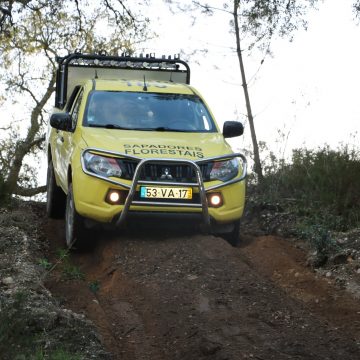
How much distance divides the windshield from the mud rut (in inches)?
56.6

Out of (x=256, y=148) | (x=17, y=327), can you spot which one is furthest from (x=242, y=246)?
(x=17, y=327)

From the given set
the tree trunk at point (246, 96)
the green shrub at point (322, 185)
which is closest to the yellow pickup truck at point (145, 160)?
the green shrub at point (322, 185)

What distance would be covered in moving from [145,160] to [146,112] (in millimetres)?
1646

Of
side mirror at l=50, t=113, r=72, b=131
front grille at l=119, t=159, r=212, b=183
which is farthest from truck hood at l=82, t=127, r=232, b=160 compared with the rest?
side mirror at l=50, t=113, r=72, b=131

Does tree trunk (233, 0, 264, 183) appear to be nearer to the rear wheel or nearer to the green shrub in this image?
the green shrub

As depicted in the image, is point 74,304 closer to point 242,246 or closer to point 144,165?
point 144,165

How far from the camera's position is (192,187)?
1072 centimetres

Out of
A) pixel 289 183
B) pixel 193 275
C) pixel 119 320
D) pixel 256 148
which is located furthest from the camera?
pixel 256 148

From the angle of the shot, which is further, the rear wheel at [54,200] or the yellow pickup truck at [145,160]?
the rear wheel at [54,200]

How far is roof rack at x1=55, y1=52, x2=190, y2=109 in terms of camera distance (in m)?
14.3

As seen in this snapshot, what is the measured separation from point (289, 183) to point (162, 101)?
4398 mm

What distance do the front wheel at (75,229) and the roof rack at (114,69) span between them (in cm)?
341

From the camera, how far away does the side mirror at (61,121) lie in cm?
1159

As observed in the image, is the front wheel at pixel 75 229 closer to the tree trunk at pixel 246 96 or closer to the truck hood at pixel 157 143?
the truck hood at pixel 157 143
